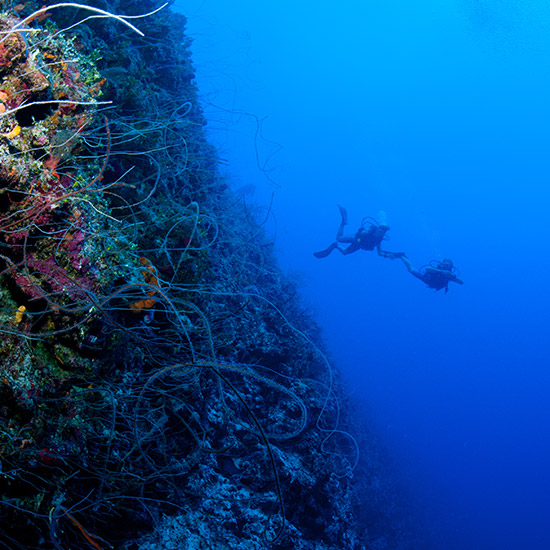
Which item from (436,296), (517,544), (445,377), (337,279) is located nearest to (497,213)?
(436,296)

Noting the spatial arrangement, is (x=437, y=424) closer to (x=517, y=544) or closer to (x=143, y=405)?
(x=517, y=544)

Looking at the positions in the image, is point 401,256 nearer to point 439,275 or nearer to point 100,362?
point 439,275

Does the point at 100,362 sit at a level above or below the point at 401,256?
above

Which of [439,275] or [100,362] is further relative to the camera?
[439,275]

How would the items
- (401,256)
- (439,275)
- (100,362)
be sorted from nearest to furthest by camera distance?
1. (100,362)
2. (439,275)
3. (401,256)

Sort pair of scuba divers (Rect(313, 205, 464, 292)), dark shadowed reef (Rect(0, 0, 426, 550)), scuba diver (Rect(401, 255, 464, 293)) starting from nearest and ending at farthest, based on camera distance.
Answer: dark shadowed reef (Rect(0, 0, 426, 550)) → scuba diver (Rect(401, 255, 464, 293)) → pair of scuba divers (Rect(313, 205, 464, 292))

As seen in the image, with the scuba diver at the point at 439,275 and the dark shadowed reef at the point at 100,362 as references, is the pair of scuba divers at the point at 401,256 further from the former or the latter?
the dark shadowed reef at the point at 100,362

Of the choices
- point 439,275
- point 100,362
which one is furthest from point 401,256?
point 100,362

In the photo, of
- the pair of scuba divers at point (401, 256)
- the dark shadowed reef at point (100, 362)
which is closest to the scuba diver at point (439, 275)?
the pair of scuba divers at point (401, 256)

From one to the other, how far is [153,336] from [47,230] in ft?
4.01

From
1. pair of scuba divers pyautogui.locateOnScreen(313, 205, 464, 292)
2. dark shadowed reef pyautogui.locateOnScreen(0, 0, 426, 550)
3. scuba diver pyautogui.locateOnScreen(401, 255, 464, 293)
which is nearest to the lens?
dark shadowed reef pyautogui.locateOnScreen(0, 0, 426, 550)

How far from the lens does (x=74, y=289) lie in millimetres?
2037

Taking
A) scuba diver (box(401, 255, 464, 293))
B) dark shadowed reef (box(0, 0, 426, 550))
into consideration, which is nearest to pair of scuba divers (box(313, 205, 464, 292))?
scuba diver (box(401, 255, 464, 293))

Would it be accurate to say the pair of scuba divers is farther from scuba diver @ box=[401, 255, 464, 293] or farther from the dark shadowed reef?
the dark shadowed reef
